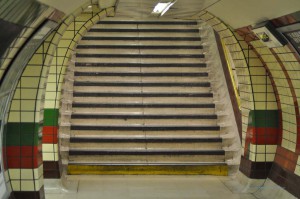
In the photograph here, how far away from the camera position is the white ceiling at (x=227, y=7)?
3625 millimetres

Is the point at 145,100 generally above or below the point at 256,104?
below

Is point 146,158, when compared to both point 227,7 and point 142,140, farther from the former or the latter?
point 227,7

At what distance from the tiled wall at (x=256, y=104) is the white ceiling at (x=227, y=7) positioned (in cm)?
70

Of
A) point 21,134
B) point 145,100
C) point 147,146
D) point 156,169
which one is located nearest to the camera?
point 21,134

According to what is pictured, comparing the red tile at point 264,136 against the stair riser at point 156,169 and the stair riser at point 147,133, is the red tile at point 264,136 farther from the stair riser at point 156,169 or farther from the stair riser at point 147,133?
the stair riser at point 147,133

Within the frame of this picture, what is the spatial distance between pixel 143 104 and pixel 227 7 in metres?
4.34

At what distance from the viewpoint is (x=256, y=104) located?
6.38 meters

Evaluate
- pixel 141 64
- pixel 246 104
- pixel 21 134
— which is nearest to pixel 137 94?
pixel 141 64

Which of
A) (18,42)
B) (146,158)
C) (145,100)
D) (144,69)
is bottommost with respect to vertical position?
(146,158)

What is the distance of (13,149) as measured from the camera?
520cm

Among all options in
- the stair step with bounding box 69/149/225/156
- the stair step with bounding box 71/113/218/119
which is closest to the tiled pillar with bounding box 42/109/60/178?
the stair step with bounding box 69/149/225/156

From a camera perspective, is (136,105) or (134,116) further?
(136,105)

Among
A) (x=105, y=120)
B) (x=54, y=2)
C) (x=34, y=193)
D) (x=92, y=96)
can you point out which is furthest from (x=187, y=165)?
(x=54, y=2)

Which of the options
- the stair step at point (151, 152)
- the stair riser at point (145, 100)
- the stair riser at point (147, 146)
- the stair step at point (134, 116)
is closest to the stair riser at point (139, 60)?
the stair riser at point (145, 100)
